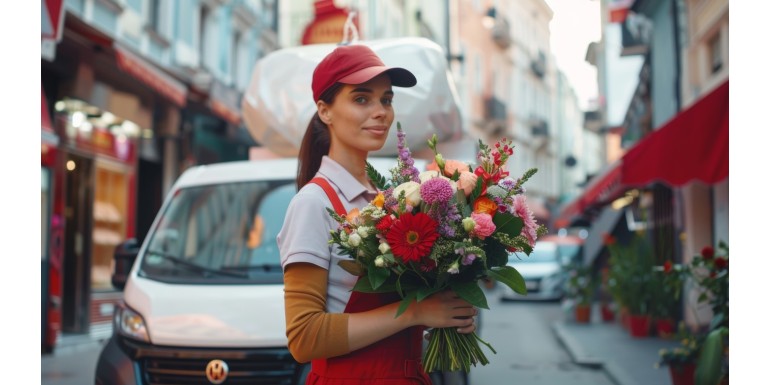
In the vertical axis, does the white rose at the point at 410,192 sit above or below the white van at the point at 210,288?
above

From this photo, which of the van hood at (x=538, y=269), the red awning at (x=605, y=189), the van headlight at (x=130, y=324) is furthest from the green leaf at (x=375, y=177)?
the van hood at (x=538, y=269)

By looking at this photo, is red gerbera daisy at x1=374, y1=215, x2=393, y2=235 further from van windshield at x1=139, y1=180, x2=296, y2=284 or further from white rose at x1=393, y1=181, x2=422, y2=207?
van windshield at x1=139, y1=180, x2=296, y2=284

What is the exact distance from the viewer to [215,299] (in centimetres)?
488

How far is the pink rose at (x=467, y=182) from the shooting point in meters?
2.51

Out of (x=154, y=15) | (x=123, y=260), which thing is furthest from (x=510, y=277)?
(x=154, y=15)

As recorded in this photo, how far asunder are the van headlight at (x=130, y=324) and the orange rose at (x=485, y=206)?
9.62 feet

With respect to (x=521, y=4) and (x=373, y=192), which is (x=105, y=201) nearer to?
(x=373, y=192)

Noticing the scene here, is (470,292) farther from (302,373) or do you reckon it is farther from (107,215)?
(107,215)

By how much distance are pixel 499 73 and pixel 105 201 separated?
3425 cm

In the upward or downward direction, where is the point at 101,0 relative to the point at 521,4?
downward

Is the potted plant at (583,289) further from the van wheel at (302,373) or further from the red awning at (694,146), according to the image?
the van wheel at (302,373)

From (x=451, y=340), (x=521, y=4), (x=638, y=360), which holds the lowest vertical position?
(x=638, y=360)

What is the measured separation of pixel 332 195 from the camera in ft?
8.92

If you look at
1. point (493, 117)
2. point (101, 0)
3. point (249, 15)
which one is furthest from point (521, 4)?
point (101, 0)
